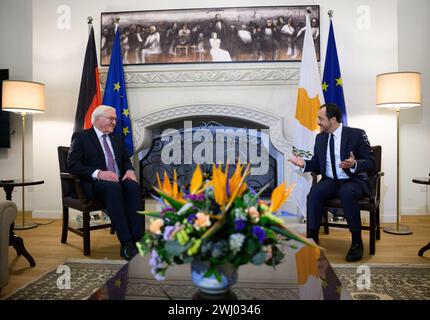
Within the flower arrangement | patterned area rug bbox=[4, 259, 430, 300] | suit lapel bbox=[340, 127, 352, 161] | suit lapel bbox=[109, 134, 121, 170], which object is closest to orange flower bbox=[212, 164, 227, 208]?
the flower arrangement

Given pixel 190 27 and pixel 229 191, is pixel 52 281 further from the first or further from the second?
pixel 190 27

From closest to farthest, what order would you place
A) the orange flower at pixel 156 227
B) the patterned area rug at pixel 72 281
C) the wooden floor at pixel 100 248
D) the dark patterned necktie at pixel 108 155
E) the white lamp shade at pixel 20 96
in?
the orange flower at pixel 156 227 < the patterned area rug at pixel 72 281 < the wooden floor at pixel 100 248 < the dark patterned necktie at pixel 108 155 < the white lamp shade at pixel 20 96

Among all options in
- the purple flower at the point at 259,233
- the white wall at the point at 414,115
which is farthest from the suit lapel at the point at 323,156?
the purple flower at the point at 259,233

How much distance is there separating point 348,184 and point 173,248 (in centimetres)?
205

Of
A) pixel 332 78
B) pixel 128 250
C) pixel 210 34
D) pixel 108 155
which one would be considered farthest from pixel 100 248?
pixel 332 78

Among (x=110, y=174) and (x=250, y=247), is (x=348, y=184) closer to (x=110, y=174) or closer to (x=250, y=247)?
(x=110, y=174)

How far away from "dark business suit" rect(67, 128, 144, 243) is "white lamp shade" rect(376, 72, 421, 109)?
2.52 meters

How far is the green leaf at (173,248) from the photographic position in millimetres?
1173

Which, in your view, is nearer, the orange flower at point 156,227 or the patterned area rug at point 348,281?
the orange flower at point 156,227

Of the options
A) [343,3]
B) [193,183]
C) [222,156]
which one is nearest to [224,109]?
[222,156]

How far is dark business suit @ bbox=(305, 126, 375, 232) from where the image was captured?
9.18 ft

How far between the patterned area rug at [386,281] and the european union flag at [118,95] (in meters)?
2.48

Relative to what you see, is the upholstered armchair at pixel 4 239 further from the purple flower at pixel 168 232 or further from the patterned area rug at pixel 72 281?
the purple flower at pixel 168 232

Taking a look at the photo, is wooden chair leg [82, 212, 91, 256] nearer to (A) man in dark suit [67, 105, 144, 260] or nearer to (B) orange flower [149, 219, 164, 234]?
(A) man in dark suit [67, 105, 144, 260]
